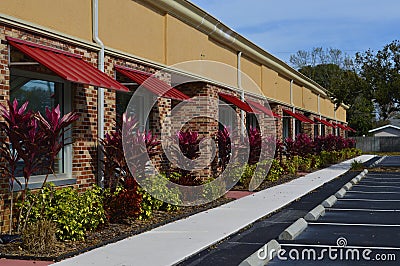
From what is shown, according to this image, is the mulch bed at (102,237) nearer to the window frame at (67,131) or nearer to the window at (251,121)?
the window frame at (67,131)

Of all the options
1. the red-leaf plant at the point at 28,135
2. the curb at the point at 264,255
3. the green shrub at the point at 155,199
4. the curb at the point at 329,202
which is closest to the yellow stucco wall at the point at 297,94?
the curb at the point at 329,202

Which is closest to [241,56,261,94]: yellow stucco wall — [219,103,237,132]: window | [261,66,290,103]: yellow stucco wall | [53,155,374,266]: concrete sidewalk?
[261,66,290,103]: yellow stucco wall

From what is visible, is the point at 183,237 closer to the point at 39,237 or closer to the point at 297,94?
the point at 39,237

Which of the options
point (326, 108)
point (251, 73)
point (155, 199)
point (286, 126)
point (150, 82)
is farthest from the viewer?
point (326, 108)

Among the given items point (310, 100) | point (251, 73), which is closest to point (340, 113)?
point (310, 100)

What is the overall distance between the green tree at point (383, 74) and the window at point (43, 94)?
67.3ft

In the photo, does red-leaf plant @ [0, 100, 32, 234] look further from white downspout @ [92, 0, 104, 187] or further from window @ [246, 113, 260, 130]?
window @ [246, 113, 260, 130]

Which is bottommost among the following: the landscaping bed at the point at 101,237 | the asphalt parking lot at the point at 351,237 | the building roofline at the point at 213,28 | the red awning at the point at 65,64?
the asphalt parking lot at the point at 351,237

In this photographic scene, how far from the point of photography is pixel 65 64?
388 inches

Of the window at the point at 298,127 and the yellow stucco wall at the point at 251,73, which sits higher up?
the yellow stucco wall at the point at 251,73

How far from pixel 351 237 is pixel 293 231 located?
3.27 feet

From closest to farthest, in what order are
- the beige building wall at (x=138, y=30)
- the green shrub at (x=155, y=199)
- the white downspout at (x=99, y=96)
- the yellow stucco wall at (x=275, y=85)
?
the beige building wall at (x=138, y=30), the green shrub at (x=155, y=199), the white downspout at (x=99, y=96), the yellow stucco wall at (x=275, y=85)

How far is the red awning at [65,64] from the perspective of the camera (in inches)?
362

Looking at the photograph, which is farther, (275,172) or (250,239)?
(275,172)
